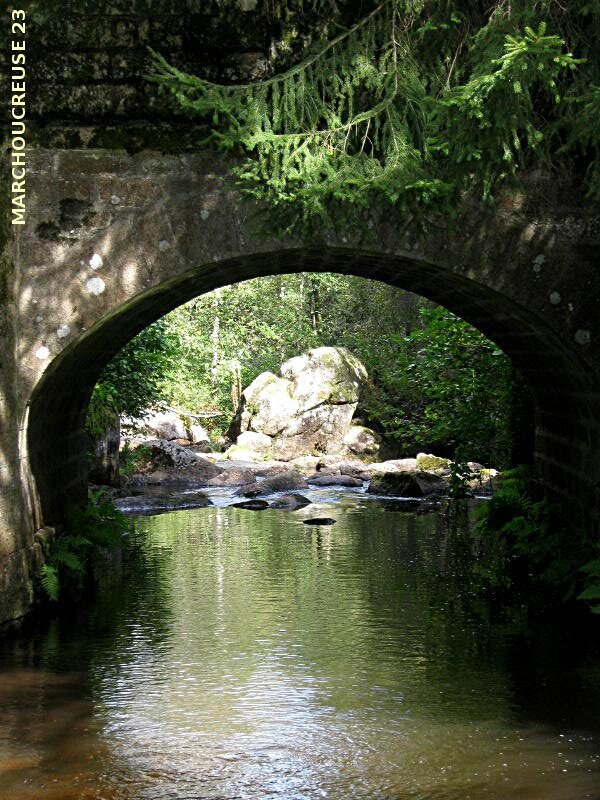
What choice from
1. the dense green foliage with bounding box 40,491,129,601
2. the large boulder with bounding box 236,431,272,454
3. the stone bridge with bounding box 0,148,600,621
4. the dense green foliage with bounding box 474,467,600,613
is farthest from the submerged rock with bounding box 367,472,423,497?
the stone bridge with bounding box 0,148,600,621

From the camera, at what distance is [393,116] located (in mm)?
7289

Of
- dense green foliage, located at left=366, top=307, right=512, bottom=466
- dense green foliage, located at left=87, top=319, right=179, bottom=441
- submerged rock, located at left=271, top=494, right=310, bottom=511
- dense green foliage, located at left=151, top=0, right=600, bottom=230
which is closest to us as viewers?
dense green foliage, located at left=151, top=0, right=600, bottom=230

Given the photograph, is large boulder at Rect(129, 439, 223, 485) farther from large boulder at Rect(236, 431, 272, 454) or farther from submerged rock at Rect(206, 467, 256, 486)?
large boulder at Rect(236, 431, 272, 454)

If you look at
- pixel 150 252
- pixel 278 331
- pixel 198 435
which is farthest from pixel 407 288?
pixel 278 331

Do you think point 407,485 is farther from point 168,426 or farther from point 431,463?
point 168,426

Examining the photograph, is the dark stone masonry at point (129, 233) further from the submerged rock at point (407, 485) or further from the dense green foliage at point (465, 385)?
the submerged rock at point (407, 485)

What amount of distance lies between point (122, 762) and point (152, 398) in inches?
441

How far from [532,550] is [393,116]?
163 inches

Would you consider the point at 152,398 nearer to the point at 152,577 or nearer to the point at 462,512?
the point at 462,512

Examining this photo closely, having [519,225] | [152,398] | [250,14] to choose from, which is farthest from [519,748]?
[152,398]

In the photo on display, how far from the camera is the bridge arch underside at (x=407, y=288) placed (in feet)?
25.7

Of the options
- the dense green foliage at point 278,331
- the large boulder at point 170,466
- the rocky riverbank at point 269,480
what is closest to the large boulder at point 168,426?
the dense green foliage at point 278,331

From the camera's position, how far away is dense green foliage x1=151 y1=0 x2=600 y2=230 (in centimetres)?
696

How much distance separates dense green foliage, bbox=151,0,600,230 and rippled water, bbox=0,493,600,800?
3145 mm
